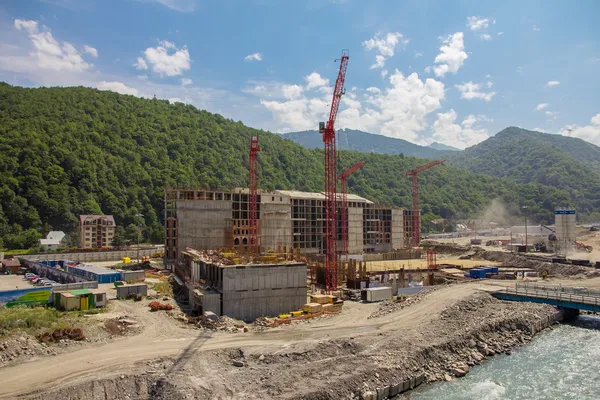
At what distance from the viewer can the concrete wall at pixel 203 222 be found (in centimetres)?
8144

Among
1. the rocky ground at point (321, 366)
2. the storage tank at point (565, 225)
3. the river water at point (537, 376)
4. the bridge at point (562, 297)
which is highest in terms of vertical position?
the storage tank at point (565, 225)

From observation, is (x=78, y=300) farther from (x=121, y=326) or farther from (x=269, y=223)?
(x=269, y=223)

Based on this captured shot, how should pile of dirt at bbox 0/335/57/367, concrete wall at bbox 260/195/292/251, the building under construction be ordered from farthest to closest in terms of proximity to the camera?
concrete wall at bbox 260/195/292/251
the building under construction
pile of dirt at bbox 0/335/57/367

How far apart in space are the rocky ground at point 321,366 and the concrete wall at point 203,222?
46.3 meters

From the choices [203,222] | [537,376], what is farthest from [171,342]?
[203,222]

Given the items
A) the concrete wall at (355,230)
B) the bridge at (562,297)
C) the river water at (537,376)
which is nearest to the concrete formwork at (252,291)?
the river water at (537,376)

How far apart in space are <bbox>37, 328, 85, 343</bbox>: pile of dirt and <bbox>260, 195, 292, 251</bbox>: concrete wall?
6077 centimetres

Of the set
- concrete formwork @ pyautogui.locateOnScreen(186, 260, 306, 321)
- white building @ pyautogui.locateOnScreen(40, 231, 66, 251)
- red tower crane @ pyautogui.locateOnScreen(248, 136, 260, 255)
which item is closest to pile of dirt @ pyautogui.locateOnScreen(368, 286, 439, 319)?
concrete formwork @ pyautogui.locateOnScreen(186, 260, 306, 321)

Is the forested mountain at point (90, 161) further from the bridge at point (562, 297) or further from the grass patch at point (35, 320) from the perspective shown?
the bridge at point (562, 297)

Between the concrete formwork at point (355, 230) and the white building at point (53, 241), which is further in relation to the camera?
the concrete formwork at point (355, 230)

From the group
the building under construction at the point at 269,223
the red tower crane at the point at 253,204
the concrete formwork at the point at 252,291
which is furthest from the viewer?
the red tower crane at the point at 253,204

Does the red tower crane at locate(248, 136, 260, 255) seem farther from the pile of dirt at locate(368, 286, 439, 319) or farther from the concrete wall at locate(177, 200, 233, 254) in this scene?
the pile of dirt at locate(368, 286, 439, 319)

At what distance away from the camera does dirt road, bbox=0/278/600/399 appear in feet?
92.0

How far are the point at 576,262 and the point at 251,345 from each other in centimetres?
6979
